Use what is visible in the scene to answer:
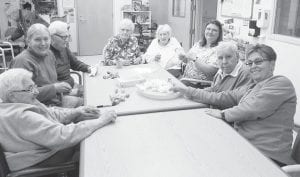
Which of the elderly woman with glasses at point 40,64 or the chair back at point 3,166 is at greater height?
the elderly woman with glasses at point 40,64

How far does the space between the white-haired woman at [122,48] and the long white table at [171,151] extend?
1.89 meters

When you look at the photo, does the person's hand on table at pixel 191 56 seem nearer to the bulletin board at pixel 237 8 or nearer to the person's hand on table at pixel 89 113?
the bulletin board at pixel 237 8


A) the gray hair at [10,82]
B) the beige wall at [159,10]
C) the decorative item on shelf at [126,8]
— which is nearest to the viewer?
the gray hair at [10,82]

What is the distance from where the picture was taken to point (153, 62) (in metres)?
3.69

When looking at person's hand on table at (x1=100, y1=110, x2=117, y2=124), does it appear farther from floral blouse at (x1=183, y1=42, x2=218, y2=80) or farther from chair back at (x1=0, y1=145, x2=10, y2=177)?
floral blouse at (x1=183, y1=42, x2=218, y2=80)

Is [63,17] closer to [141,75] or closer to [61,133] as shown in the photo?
[141,75]

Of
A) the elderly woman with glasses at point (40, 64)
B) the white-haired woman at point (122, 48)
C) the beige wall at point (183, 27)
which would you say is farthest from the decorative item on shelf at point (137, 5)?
the elderly woman with glasses at point (40, 64)

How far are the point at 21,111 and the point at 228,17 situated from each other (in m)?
3.83

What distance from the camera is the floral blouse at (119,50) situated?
11.8 feet

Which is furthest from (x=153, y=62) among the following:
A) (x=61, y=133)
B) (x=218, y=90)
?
(x=61, y=133)

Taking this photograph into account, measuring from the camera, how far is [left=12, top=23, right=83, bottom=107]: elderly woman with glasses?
2.29 m

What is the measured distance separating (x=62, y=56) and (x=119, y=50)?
804 millimetres

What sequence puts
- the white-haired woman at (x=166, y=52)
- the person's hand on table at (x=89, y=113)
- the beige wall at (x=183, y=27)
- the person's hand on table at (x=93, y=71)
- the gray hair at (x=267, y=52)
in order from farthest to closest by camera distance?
the beige wall at (x=183, y=27)
the white-haired woman at (x=166, y=52)
the person's hand on table at (x=93, y=71)
the person's hand on table at (x=89, y=113)
the gray hair at (x=267, y=52)

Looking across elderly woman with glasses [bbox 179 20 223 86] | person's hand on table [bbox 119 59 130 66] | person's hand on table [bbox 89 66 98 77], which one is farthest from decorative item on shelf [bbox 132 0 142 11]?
person's hand on table [bbox 89 66 98 77]
